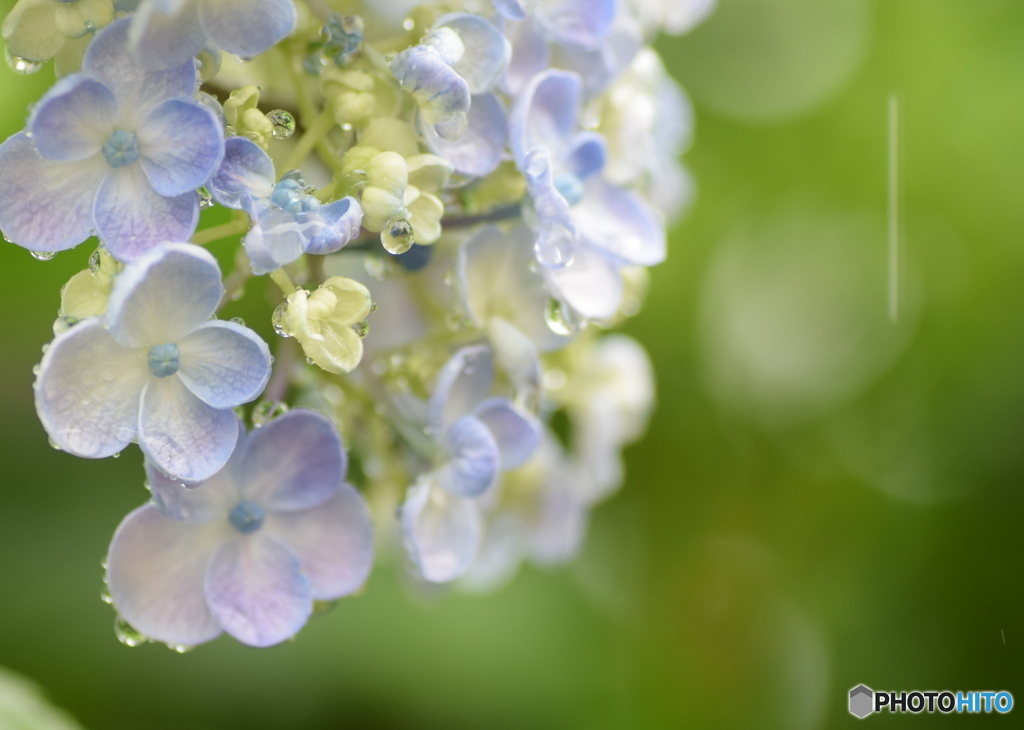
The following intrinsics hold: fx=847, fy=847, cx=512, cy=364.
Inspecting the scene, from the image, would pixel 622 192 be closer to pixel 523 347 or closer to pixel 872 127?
pixel 523 347

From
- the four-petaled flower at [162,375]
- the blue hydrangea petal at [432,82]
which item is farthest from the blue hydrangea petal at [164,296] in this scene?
the blue hydrangea petal at [432,82]

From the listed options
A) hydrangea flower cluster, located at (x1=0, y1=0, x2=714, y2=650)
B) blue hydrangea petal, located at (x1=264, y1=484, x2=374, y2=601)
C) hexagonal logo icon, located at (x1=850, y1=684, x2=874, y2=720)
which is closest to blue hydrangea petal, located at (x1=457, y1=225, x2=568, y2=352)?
hydrangea flower cluster, located at (x1=0, y1=0, x2=714, y2=650)

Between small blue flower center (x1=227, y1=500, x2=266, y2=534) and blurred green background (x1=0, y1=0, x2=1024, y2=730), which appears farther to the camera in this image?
blurred green background (x1=0, y1=0, x2=1024, y2=730)

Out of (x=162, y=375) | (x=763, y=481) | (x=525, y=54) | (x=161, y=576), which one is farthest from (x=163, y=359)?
(x=763, y=481)

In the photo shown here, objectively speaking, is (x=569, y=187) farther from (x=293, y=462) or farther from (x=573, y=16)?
(x=293, y=462)

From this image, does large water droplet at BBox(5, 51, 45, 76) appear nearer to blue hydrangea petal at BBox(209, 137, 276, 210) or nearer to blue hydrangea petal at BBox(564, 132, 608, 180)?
blue hydrangea petal at BBox(209, 137, 276, 210)

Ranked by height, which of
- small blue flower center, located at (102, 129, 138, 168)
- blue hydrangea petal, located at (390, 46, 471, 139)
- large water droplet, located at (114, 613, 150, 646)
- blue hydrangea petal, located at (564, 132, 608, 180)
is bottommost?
large water droplet, located at (114, 613, 150, 646)
